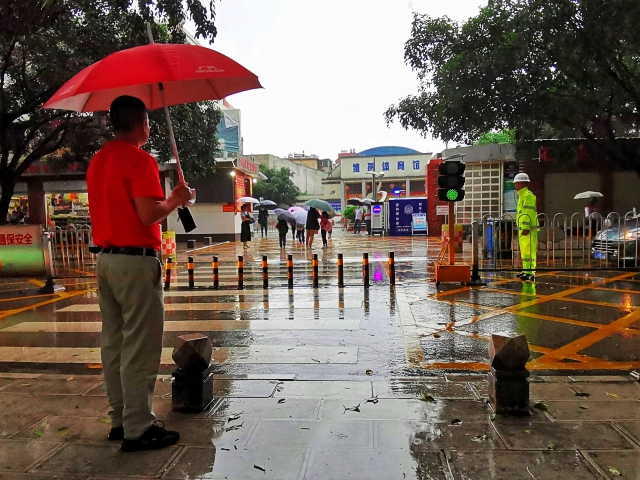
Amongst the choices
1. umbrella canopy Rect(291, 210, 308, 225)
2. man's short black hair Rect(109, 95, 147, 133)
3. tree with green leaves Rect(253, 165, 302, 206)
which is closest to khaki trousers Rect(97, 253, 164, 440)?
man's short black hair Rect(109, 95, 147, 133)

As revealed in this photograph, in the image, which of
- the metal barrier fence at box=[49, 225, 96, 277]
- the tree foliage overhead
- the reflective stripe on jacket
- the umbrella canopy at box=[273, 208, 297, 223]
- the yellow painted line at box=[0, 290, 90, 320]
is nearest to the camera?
the yellow painted line at box=[0, 290, 90, 320]

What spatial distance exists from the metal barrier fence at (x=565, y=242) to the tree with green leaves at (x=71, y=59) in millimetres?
7685

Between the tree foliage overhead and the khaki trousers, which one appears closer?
the khaki trousers

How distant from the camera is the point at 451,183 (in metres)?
9.67

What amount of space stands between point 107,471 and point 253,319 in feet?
14.4

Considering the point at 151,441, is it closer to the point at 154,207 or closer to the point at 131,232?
the point at 131,232

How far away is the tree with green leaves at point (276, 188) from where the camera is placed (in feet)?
160

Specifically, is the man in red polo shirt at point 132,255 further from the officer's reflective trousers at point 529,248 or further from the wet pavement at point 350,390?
the officer's reflective trousers at point 529,248

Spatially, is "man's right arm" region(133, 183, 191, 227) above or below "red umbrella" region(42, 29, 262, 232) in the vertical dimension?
below

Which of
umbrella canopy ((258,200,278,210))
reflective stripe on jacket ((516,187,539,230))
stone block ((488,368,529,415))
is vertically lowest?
stone block ((488,368,529,415))

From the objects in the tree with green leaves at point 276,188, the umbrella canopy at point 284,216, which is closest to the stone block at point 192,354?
the umbrella canopy at point 284,216

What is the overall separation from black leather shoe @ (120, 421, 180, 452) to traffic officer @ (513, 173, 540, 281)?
27.5 feet

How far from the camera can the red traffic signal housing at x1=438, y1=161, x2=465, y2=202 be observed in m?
9.64

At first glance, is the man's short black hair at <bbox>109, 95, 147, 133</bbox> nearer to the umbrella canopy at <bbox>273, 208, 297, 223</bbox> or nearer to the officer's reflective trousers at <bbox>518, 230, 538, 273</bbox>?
the officer's reflective trousers at <bbox>518, 230, 538, 273</bbox>
